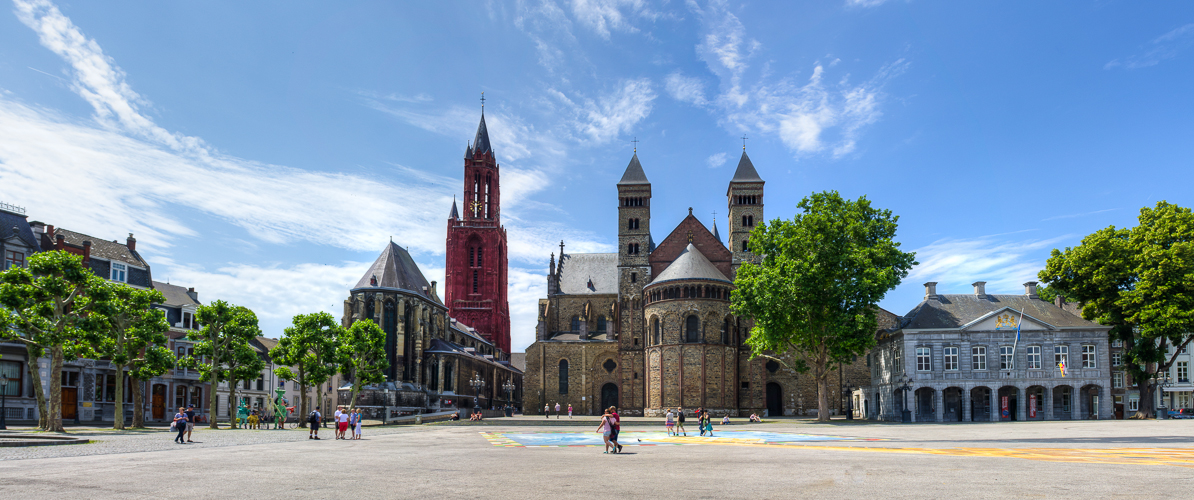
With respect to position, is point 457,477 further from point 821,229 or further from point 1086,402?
point 1086,402

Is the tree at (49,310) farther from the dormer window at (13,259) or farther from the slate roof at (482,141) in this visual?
the slate roof at (482,141)

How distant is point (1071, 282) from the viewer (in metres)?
48.1

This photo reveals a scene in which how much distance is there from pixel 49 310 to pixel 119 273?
1955 cm

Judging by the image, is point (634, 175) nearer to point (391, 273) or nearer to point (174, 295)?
point (391, 273)

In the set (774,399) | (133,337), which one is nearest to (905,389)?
(774,399)

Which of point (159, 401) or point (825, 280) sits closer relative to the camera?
point (825, 280)

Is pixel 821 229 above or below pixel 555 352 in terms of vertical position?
above

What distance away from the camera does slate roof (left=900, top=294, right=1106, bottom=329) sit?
49.8m

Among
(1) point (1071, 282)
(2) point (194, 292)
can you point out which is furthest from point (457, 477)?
(2) point (194, 292)

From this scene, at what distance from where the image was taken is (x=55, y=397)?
103 ft

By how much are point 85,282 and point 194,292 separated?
89.8 ft

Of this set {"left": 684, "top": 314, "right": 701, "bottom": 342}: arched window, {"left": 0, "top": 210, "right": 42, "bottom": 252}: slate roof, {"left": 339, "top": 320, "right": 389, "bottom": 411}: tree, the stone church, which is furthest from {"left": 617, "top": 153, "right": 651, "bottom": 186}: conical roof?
{"left": 0, "top": 210, "right": 42, "bottom": 252}: slate roof

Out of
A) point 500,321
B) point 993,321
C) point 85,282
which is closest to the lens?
point 85,282

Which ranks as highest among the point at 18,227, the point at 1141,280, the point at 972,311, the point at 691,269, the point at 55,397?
the point at 18,227
